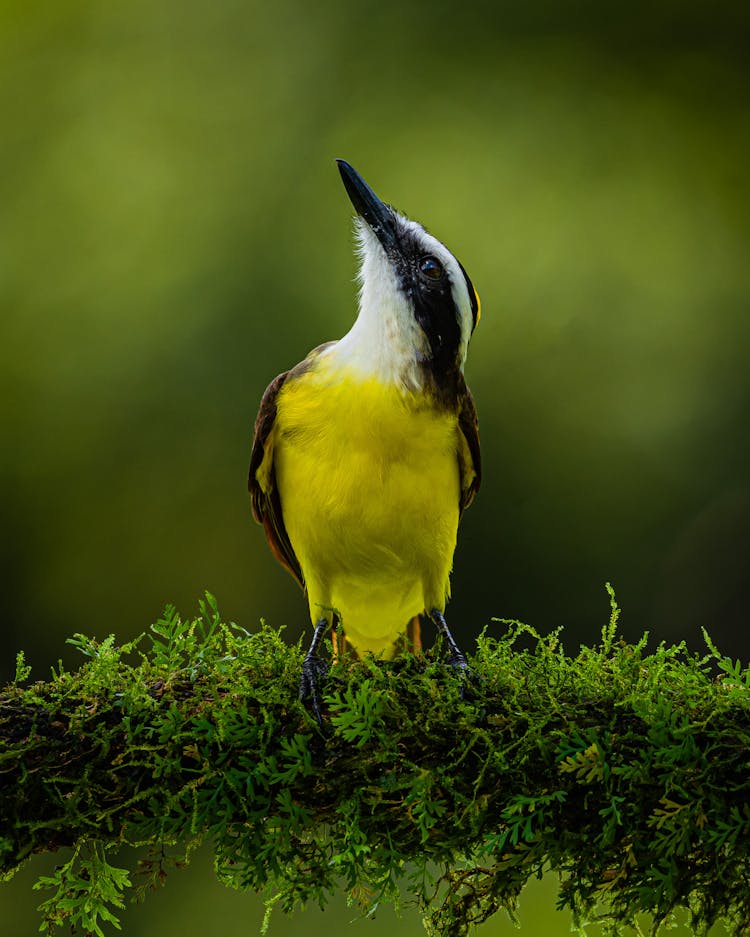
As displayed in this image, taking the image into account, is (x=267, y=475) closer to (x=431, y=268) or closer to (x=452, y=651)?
(x=431, y=268)

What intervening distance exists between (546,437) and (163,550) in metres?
2.54

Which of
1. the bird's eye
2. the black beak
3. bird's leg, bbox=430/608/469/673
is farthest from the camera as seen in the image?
the black beak

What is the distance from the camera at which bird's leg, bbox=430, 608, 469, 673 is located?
300cm

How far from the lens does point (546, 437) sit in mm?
7570

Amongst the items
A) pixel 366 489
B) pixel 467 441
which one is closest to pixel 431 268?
pixel 467 441

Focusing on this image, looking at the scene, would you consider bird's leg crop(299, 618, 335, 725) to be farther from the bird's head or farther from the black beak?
the black beak

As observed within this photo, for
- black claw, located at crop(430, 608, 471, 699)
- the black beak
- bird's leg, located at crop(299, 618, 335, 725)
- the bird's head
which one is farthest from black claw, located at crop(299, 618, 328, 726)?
the black beak

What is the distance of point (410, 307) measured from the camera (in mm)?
3951

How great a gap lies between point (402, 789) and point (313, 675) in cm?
40

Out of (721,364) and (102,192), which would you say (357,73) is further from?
(721,364)

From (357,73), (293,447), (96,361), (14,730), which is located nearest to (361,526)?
(293,447)

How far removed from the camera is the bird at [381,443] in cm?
374

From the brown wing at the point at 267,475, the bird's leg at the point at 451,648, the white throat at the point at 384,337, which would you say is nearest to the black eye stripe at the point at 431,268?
the white throat at the point at 384,337

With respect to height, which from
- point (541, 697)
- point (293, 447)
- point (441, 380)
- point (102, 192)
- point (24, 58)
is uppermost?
point (24, 58)
